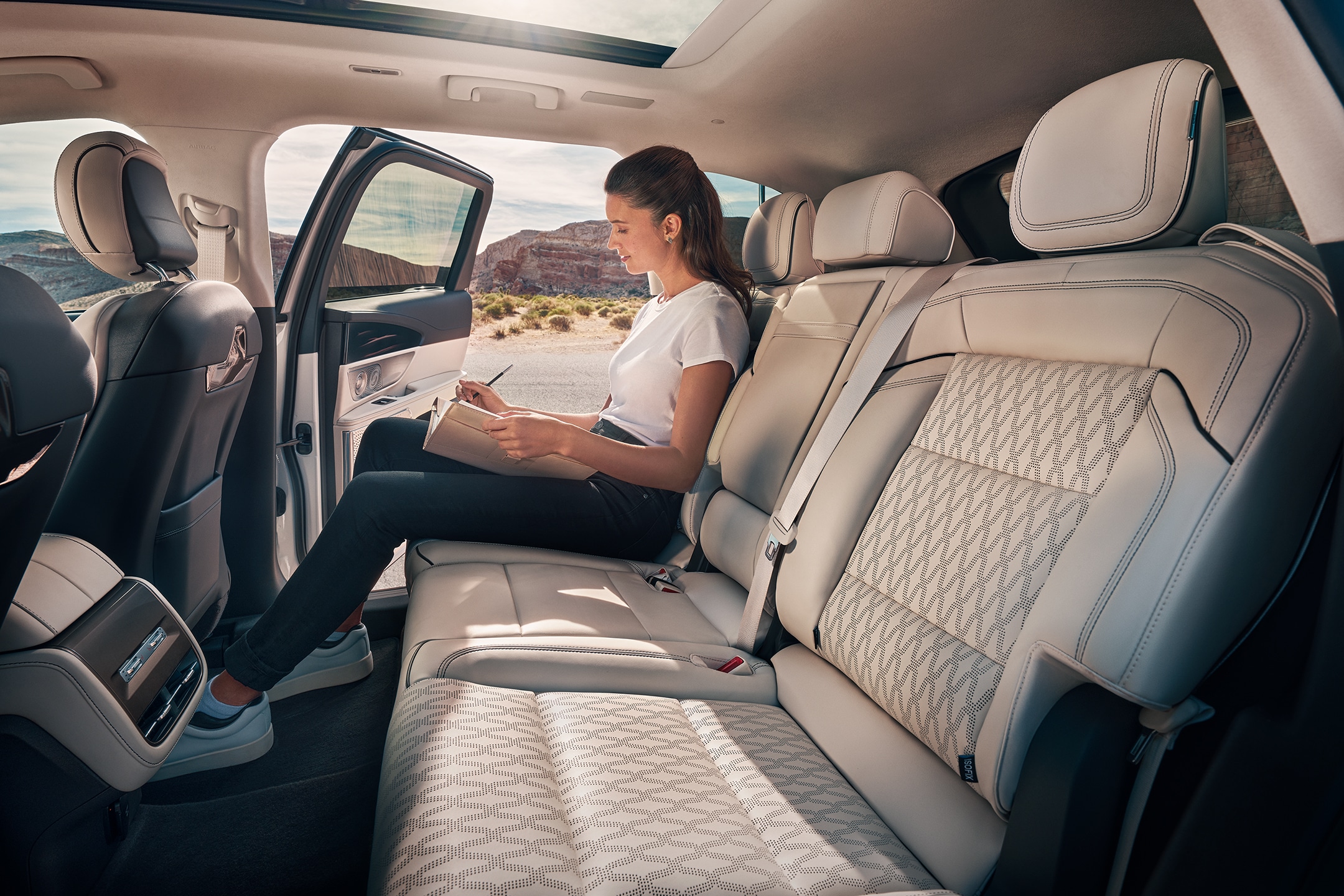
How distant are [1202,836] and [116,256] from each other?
6.43 feet

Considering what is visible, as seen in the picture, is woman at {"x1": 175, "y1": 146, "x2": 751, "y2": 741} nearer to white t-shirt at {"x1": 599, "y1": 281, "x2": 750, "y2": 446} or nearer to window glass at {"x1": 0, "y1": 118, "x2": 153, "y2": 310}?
white t-shirt at {"x1": 599, "y1": 281, "x2": 750, "y2": 446}

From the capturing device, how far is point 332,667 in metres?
1.84

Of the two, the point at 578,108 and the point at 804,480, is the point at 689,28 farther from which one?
the point at 804,480

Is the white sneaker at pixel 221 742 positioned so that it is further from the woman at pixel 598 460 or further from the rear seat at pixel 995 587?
the rear seat at pixel 995 587

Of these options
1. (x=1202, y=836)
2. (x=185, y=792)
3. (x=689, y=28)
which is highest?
(x=689, y=28)

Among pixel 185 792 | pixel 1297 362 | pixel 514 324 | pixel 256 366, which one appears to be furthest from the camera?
pixel 514 324

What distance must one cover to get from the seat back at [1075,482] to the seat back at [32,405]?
0.99 meters

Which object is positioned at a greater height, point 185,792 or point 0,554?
point 0,554

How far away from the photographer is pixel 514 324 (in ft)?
9.69

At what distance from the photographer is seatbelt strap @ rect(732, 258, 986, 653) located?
4.46ft

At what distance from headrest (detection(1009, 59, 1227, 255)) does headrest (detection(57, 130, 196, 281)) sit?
1607 millimetres

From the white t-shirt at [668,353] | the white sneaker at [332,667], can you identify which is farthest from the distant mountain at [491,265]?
the white sneaker at [332,667]

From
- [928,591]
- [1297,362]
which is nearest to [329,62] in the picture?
[928,591]

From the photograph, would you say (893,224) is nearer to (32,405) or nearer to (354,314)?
(32,405)
